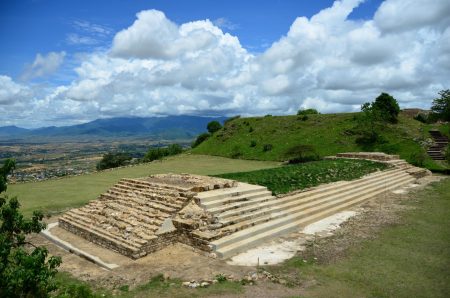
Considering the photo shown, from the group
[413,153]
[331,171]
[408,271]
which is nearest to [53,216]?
[408,271]

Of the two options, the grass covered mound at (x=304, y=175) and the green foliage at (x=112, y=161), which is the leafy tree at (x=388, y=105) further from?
the green foliage at (x=112, y=161)

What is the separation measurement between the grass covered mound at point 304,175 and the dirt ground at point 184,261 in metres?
4.16

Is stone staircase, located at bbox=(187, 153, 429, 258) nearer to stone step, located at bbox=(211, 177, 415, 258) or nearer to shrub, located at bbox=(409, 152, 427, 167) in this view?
stone step, located at bbox=(211, 177, 415, 258)

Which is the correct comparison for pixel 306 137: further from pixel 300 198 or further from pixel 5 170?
pixel 5 170

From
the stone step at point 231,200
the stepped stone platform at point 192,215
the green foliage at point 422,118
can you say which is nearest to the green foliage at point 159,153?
the green foliage at point 422,118

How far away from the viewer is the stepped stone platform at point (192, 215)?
1139 cm

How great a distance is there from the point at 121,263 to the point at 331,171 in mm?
16224

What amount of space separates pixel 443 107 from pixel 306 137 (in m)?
24.3

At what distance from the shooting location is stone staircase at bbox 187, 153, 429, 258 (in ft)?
37.8

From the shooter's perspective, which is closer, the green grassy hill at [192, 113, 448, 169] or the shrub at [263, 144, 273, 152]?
the green grassy hill at [192, 113, 448, 169]

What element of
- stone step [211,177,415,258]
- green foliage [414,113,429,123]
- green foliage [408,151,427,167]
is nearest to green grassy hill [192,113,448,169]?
green foliage [408,151,427,167]

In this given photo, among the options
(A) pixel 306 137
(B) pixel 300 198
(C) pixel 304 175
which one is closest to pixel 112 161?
(A) pixel 306 137

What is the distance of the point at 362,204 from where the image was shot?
18375mm

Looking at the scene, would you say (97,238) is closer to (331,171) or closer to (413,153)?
(331,171)
